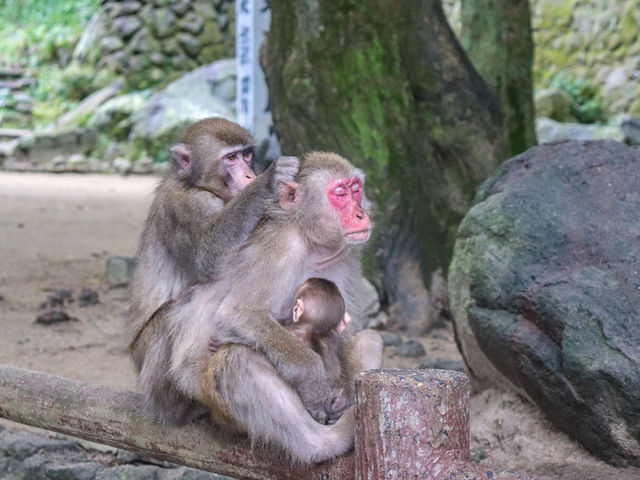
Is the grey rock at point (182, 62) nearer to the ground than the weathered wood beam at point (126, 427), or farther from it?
nearer to the ground

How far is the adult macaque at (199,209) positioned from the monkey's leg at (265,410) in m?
0.49

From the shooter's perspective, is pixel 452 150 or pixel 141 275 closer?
pixel 141 275

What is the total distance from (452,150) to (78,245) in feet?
15.2

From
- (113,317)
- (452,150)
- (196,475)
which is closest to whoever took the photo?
(196,475)

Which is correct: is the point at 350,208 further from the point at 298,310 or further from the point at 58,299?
the point at 58,299

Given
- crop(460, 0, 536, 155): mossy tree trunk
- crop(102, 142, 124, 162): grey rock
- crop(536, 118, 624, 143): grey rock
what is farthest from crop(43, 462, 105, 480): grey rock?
crop(102, 142, 124, 162): grey rock

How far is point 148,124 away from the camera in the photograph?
55.8 feet

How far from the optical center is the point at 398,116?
6.09 meters

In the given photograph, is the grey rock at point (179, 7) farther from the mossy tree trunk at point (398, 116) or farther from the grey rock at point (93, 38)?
the mossy tree trunk at point (398, 116)

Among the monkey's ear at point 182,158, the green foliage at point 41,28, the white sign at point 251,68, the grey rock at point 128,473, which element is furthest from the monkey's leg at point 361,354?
the green foliage at point 41,28

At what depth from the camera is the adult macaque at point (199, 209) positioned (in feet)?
9.79

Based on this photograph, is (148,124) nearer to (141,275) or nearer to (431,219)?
(431,219)

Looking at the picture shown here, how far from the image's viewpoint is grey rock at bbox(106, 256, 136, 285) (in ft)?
24.8

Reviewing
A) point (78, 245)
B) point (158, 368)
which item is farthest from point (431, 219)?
point (78, 245)
